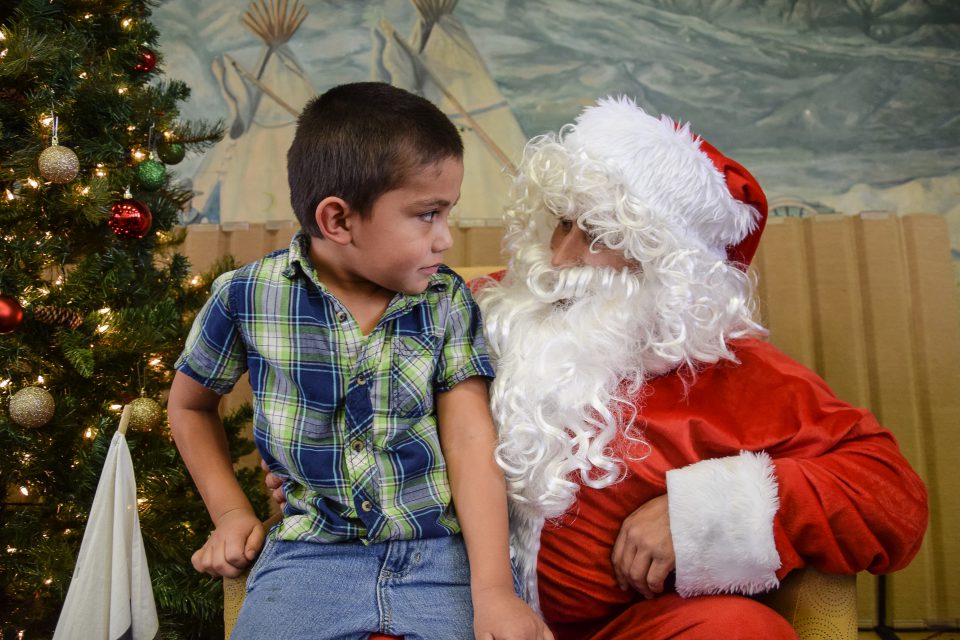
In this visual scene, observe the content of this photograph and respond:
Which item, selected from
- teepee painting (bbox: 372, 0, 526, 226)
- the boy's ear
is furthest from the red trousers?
teepee painting (bbox: 372, 0, 526, 226)

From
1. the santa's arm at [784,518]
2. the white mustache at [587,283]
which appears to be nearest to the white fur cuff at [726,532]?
the santa's arm at [784,518]

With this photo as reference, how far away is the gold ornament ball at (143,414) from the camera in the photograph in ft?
5.82

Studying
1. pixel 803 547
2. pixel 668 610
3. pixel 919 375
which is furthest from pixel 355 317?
pixel 919 375

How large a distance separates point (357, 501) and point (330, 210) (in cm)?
45

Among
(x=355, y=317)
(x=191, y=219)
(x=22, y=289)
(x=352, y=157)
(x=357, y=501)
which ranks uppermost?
(x=191, y=219)

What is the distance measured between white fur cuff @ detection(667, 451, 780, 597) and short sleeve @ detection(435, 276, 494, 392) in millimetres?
410

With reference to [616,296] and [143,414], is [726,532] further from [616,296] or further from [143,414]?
[143,414]

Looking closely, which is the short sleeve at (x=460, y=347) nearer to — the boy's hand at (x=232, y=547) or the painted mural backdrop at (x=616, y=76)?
the boy's hand at (x=232, y=547)

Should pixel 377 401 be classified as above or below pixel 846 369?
above

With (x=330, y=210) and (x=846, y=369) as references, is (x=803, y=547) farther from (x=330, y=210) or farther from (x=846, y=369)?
(x=846, y=369)

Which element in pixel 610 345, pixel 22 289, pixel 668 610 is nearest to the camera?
pixel 668 610

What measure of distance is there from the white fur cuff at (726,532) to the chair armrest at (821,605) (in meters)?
0.08

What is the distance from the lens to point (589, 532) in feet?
4.23

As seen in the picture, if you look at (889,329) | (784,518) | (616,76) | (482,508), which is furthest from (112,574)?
(616,76)
